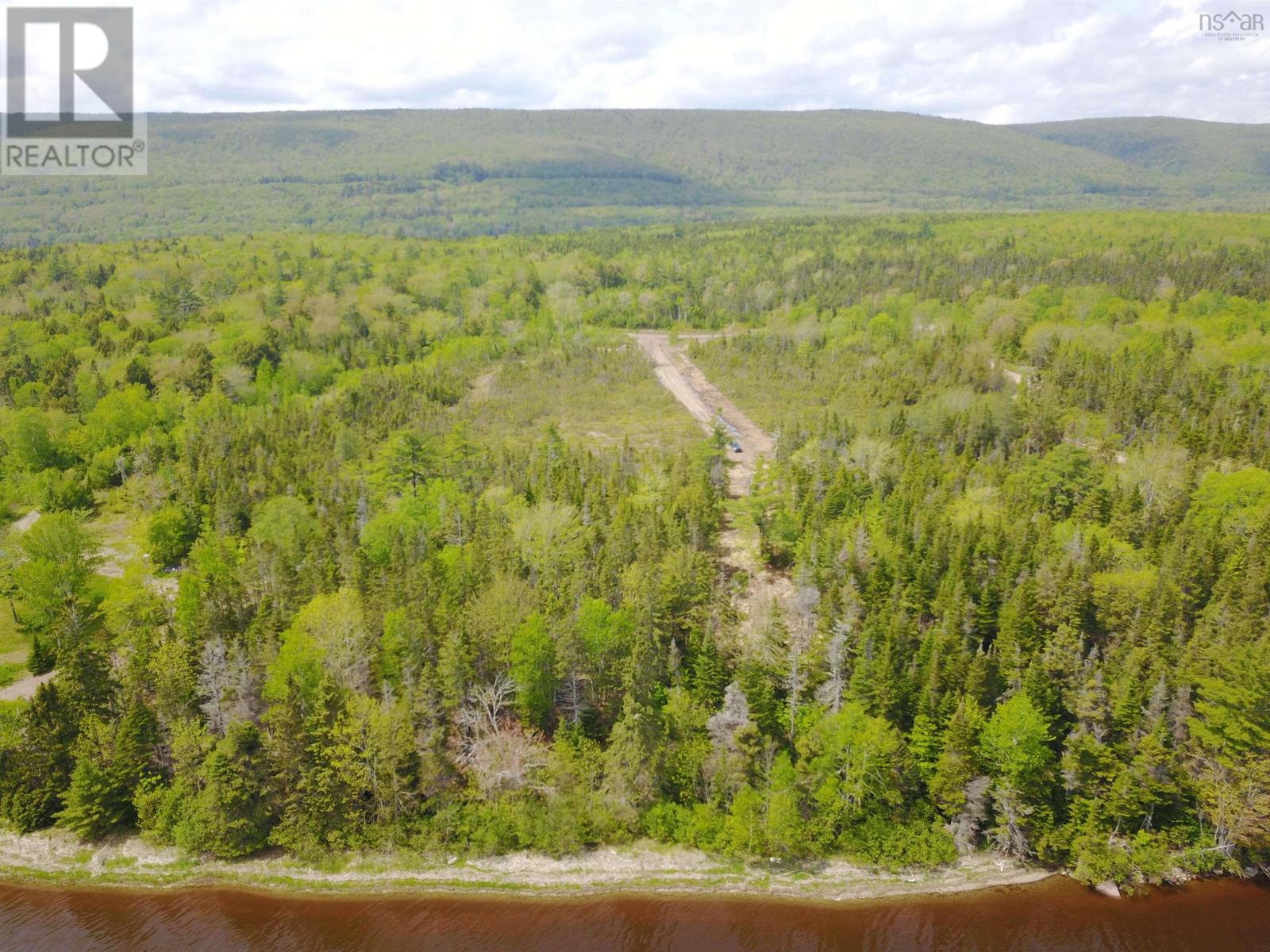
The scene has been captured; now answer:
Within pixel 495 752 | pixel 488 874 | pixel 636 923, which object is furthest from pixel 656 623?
pixel 488 874

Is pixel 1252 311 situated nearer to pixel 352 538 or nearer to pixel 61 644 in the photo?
pixel 352 538

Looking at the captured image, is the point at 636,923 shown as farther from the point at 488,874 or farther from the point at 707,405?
the point at 707,405

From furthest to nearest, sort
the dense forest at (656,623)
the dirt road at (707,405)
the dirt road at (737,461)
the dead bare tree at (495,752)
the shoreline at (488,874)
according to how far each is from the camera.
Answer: the dirt road at (707,405) → the dirt road at (737,461) → the dead bare tree at (495,752) → the dense forest at (656,623) → the shoreline at (488,874)

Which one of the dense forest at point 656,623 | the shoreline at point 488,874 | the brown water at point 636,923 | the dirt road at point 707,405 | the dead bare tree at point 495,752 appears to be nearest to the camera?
the brown water at point 636,923

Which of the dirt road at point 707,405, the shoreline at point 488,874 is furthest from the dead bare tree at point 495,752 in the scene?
the dirt road at point 707,405

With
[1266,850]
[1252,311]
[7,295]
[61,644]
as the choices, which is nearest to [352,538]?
[61,644]

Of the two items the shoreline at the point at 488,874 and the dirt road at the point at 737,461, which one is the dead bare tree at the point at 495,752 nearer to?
the shoreline at the point at 488,874

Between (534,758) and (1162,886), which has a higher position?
(534,758)
